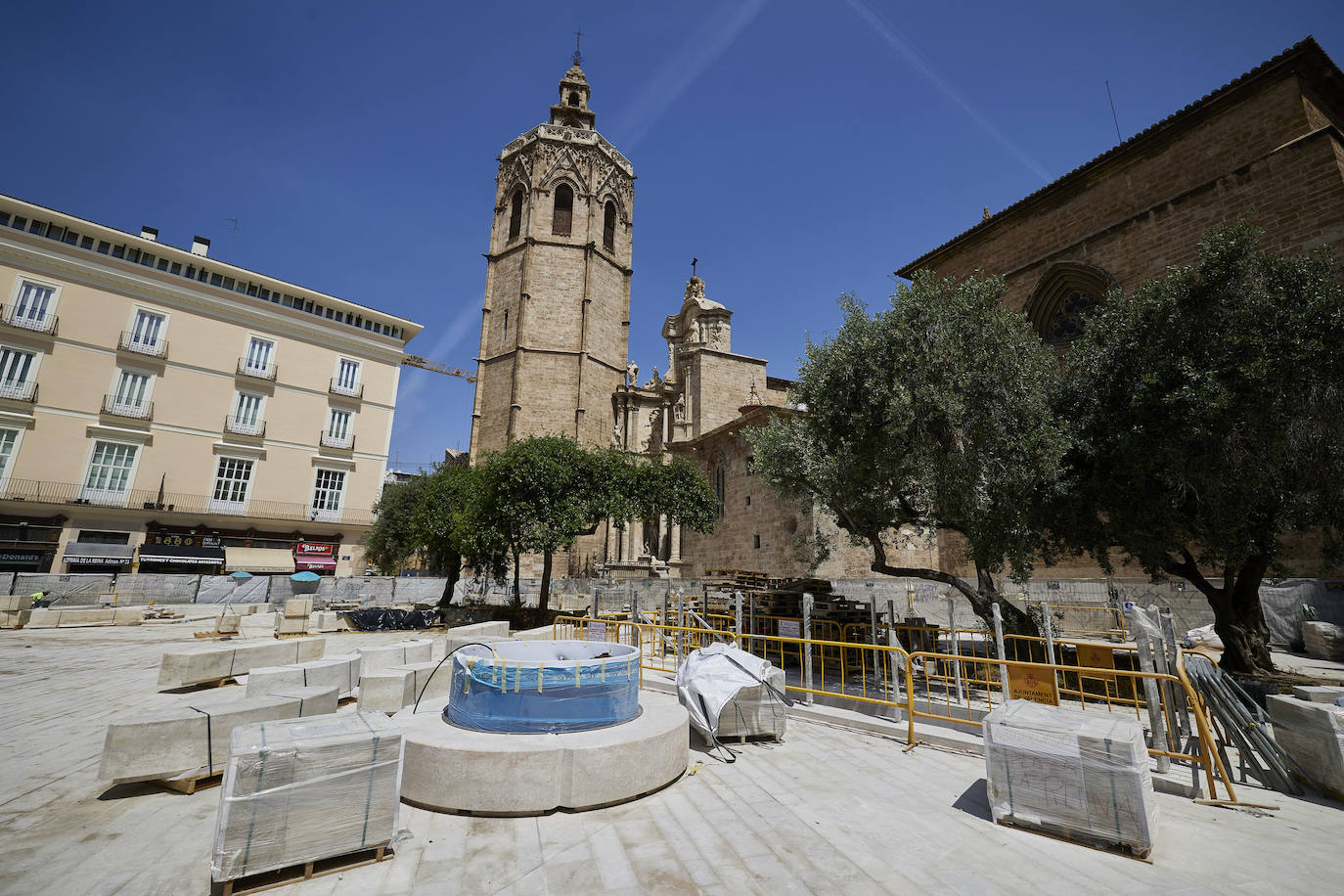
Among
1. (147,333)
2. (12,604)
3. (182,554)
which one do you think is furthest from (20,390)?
(12,604)

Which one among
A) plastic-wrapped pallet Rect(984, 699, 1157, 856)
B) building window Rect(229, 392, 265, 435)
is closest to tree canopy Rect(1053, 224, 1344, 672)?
plastic-wrapped pallet Rect(984, 699, 1157, 856)

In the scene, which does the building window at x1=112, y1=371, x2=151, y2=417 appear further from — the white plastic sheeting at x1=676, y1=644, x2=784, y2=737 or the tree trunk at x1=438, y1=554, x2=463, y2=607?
the white plastic sheeting at x1=676, y1=644, x2=784, y2=737

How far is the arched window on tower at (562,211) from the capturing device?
42281 millimetres

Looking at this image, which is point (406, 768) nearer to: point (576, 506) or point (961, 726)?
point (961, 726)

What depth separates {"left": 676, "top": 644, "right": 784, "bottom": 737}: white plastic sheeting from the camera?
20.9ft

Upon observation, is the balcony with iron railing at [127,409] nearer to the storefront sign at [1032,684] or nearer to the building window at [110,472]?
the building window at [110,472]

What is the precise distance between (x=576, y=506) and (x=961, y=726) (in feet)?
46.2

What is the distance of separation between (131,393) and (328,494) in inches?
390

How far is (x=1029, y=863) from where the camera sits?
3.77 metres

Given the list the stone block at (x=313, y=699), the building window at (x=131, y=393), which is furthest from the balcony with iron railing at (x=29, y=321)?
the stone block at (x=313, y=699)

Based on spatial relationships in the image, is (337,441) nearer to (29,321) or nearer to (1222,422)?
(29,321)

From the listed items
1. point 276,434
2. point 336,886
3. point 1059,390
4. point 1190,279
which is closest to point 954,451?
point 1059,390

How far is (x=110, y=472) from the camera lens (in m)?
26.5

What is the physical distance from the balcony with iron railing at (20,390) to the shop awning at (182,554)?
26.4 feet
